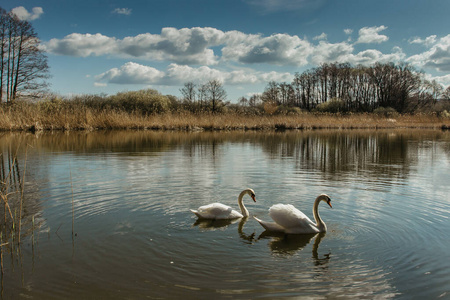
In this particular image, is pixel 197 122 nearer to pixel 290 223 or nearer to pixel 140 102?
pixel 140 102

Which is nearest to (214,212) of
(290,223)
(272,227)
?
(272,227)

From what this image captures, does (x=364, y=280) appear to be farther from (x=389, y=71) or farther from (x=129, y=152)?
(x=389, y=71)

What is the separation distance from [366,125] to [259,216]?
36041mm

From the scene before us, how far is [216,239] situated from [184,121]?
90.2ft

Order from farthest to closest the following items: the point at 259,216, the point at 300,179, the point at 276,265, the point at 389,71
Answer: the point at 389,71
the point at 300,179
the point at 259,216
the point at 276,265

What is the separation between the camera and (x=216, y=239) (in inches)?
209

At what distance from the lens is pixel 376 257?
4.67 metres

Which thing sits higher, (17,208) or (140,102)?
(140,102)

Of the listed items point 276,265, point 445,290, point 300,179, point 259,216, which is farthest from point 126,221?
point 300,179

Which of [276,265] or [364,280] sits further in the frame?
[276,265]

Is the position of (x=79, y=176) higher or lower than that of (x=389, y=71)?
lower

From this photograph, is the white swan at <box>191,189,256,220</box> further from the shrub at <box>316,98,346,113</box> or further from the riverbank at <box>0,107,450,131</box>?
the shrub at <box>316,98,346,113</box>

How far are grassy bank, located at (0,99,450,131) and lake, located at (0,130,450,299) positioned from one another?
1916 cm

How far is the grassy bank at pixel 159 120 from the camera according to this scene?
2706cm
